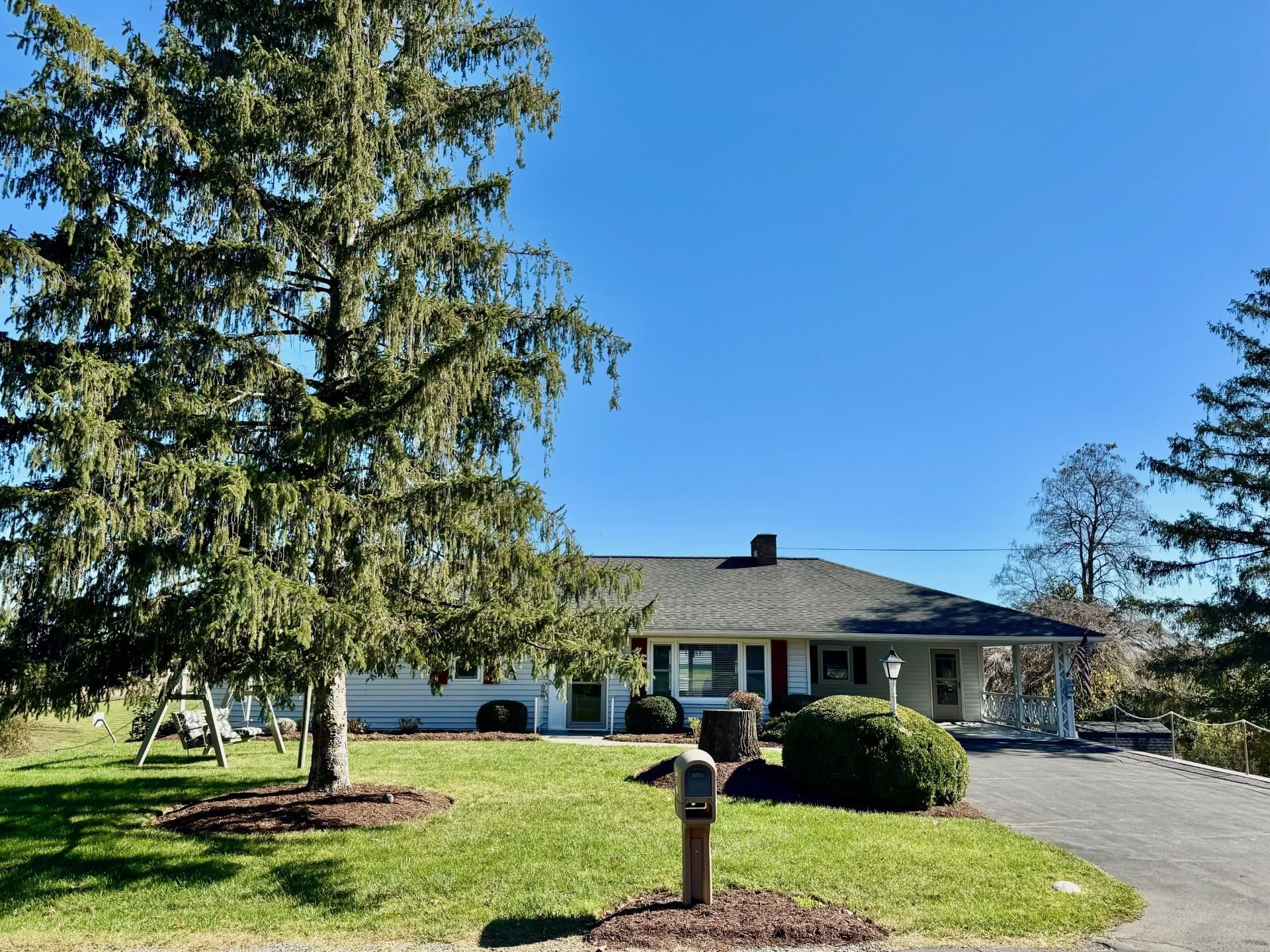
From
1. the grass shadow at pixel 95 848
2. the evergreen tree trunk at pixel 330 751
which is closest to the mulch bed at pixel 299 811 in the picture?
the evergreen tree trunk at pixel 330 751

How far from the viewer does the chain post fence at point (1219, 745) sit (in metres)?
18.9

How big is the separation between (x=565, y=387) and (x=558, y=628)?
117 inches

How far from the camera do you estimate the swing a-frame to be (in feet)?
38.8

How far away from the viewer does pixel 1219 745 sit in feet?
64.6

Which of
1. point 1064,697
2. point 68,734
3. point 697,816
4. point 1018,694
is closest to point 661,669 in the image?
point 1018,694

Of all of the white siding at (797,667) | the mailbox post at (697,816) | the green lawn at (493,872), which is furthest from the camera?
the white siding at (797,667)

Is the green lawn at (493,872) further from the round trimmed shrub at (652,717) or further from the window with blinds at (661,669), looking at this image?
the window with blinds at (661,669)

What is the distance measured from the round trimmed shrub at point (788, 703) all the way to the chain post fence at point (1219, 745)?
6.88m

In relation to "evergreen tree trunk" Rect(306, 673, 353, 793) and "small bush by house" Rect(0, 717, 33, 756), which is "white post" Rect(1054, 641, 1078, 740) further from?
"small bush by house" Rect(0, 717, 33, 756)

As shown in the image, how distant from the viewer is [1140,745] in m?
20.2

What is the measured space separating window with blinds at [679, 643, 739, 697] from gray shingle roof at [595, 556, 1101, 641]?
867 millimetres

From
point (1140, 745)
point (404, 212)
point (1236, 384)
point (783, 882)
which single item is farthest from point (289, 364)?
point (1236, 384)

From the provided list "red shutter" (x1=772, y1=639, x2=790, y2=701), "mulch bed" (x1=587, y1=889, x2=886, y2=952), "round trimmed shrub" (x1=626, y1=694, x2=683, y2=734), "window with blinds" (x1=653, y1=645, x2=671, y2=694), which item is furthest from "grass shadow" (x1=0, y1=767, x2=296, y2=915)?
"red shutter" (x1=772, y1=639, x2=790, y2=701)

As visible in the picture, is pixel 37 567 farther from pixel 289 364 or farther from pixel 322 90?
pixel 322 90
